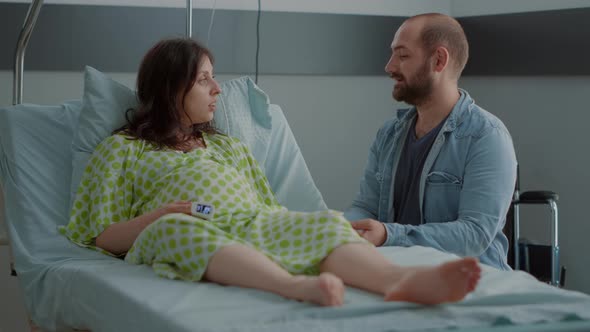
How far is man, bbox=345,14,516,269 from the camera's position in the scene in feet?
8.21

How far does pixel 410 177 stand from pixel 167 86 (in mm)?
756

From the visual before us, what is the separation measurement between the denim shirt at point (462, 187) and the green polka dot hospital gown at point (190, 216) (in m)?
0.38

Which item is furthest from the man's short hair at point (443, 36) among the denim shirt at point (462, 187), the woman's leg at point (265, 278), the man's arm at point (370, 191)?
the woman's leg at point (265, 278)

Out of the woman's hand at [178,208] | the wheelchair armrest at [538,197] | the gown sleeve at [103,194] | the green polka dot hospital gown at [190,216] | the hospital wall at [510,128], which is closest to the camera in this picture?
the green polka dot hospital gown at [190,216]

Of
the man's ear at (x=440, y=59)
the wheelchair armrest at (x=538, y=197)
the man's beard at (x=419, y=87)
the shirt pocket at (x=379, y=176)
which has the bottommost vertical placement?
the wheelchair armrest at (x=538, y=197)

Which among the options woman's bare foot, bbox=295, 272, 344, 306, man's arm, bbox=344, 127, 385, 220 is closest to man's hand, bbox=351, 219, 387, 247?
man's arm, bbox=344, 127, 385, 220

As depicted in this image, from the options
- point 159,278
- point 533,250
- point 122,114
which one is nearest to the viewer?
point 159,278

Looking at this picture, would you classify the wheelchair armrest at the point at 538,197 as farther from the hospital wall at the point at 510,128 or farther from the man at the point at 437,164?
the man at the point at 437,164

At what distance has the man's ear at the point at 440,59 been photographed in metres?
2.75

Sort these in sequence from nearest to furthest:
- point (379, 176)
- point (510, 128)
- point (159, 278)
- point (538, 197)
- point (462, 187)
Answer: point (159, 278) → point (462, 187) → point (379, 176) → point (538, 197) → point (510, 128)

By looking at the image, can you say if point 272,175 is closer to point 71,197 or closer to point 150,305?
point 71,197

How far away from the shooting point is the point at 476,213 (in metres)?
2.50

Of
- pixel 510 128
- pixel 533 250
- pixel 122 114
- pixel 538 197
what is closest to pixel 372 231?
pixel 122 114

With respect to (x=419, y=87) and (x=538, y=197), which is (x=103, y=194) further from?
(x=538, y=197)
